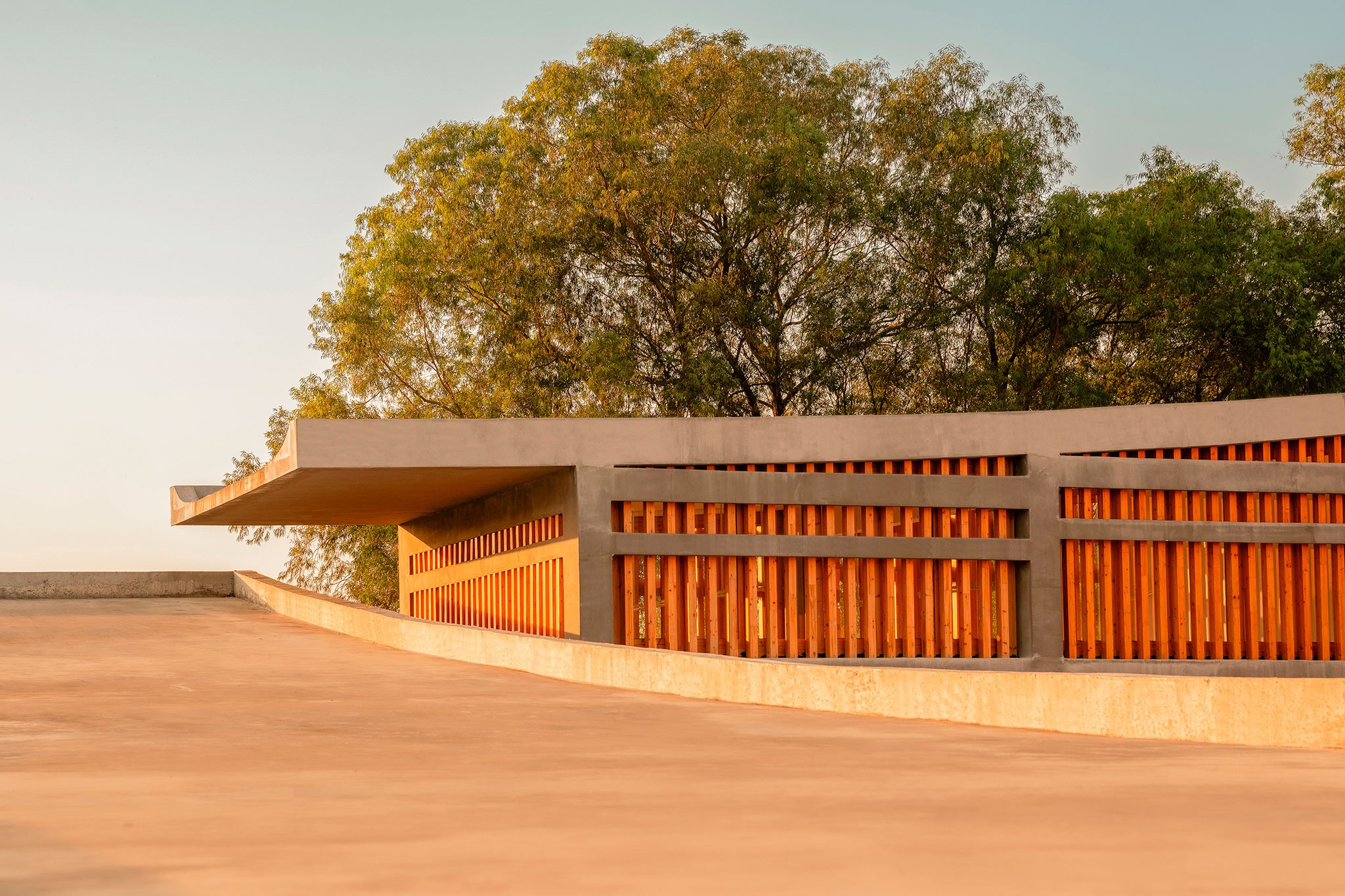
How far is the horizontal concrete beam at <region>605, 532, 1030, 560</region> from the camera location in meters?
16.6

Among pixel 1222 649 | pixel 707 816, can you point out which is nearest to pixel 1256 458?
pixel 1222 649

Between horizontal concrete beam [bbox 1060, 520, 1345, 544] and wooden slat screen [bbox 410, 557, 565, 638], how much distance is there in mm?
6287

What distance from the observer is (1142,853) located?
409 centimetres

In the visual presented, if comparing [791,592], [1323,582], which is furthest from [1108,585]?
[791,592]

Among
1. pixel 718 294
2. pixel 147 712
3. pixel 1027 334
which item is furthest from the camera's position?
pixel 1027 334

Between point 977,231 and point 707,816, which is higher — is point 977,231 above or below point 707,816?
above

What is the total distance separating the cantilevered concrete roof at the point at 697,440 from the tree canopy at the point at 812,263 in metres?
12.7

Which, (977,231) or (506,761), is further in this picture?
(977,231)

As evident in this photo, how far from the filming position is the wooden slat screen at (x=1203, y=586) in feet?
59.0

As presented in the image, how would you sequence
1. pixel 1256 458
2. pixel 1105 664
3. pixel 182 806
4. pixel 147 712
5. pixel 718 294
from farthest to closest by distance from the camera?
pixel 718 294 < pixel 1256 458 < pixel 1105 664 < pixel 147 712 < pixel 182 806

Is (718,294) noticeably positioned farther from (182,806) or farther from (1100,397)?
(182,806)

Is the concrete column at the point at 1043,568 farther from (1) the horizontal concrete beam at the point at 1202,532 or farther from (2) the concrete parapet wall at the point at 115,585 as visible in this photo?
(2) the concrete parapet wall at the point at 115,585

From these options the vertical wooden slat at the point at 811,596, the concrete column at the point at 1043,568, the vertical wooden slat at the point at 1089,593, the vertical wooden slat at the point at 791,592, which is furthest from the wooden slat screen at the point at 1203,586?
the vertical wooden slat at the point at 791,592

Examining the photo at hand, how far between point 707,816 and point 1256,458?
52.1 ft
